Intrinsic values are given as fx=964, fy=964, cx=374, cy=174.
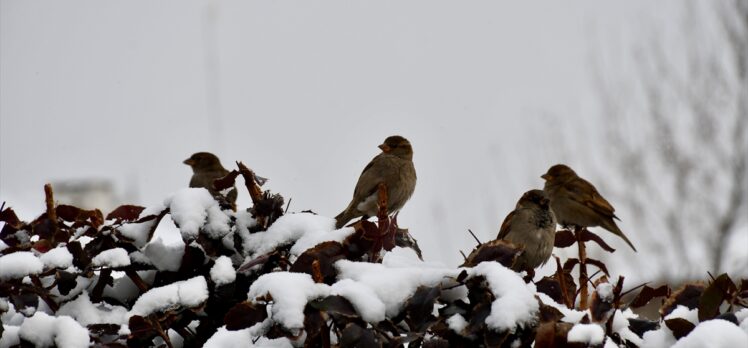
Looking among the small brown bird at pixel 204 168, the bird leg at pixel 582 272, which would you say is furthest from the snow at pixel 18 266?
the small brown bird at pixel 204 168

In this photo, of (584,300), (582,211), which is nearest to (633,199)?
(582,211)

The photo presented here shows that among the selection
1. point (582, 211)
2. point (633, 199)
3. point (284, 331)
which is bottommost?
point (633, 199)

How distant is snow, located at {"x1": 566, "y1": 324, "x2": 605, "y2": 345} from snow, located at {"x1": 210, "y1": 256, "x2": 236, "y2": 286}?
65cm

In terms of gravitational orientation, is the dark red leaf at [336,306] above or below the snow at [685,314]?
above

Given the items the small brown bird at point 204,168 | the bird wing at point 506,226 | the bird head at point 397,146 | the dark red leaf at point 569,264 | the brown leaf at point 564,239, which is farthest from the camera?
the small brown bird at point 204,168

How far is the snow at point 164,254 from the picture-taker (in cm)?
191

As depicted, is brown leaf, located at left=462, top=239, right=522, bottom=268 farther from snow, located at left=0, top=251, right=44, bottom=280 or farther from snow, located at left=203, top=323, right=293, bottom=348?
snow, located at left=0, top=251, right=44, bottom=280

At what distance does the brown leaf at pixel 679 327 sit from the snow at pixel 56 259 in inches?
43.1

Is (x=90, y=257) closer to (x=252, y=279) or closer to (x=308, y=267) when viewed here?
(x=252, y=279)

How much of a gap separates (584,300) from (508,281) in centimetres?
67

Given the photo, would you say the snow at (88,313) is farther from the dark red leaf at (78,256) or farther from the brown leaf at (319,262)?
the brown leaf at (319,262)

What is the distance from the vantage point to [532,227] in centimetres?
346

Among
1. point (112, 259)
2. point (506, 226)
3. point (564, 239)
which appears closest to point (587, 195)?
point (506, 226)

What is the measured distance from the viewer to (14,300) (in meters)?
1.80
